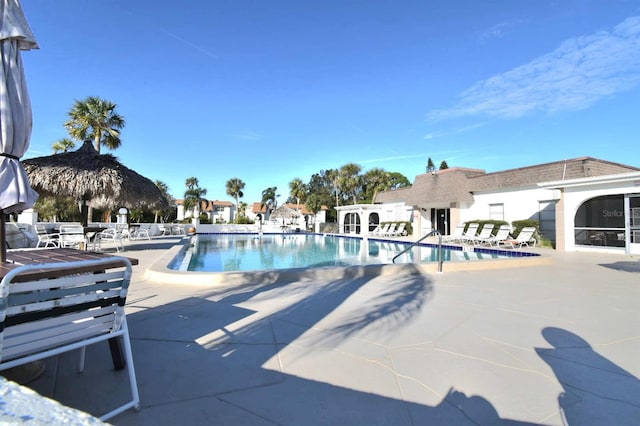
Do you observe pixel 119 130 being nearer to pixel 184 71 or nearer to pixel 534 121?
pixel 184 71

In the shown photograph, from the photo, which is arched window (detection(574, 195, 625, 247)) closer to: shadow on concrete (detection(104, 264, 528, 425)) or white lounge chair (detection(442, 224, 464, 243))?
white lounge chair (detection(442, 224, 464, 243))

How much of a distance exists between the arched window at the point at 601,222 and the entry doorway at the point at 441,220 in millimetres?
9409

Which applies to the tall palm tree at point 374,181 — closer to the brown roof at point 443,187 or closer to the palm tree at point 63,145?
the brown roof at point 443,187

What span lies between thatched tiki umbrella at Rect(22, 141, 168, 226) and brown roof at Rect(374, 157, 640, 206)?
16.9m

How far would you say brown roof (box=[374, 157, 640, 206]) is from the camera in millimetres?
15211

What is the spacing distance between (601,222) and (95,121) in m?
26.3

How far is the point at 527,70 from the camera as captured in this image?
15.6 metres

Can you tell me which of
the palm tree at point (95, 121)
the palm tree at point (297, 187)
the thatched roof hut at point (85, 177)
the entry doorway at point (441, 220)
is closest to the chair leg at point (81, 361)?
the thatched roof hut at point (85, 177)

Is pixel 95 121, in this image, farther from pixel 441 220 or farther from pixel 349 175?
pixel 349 175

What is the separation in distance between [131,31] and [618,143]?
2709 cm

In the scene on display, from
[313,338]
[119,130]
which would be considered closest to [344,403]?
[313,338]

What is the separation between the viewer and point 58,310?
1.84m

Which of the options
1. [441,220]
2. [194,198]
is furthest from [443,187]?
[194,198]

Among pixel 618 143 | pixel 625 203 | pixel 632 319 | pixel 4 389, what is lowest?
pixel 632 319
